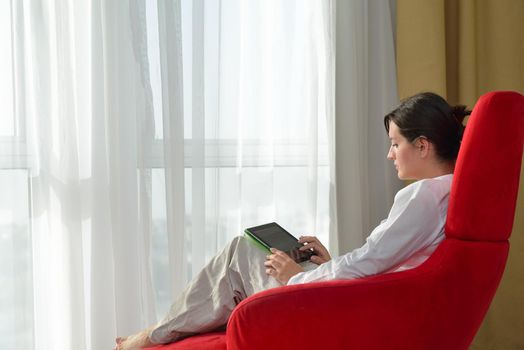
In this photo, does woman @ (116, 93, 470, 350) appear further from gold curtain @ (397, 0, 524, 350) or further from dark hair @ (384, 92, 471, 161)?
gold curtain @ (397, 0, 524, 350)

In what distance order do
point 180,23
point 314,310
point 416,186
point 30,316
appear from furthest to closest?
1. point 180,23
2. point 30,316
3. point 416,186
4. point 314,310

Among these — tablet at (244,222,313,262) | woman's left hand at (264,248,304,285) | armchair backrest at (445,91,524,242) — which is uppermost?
armchair backrest at (445,91,524,242)

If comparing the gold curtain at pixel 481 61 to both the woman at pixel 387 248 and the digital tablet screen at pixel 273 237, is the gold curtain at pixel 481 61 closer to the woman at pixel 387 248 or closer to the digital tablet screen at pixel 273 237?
the woman at pixel 387 248

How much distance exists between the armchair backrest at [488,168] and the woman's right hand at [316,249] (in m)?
0.51

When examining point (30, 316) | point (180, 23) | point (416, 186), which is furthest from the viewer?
point (180, 23)

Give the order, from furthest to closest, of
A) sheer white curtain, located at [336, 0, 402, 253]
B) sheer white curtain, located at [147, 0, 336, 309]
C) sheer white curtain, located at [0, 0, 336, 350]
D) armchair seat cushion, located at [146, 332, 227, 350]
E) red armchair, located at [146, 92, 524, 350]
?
sheer white curtain, located at [336, 0, 402, 253]
sheer white curtain, located at [147, 0, 336, 309]
sheer white curtain, located at [0, 0, 336, 350]
armchair seat cushion, located at [146, 332, 227, 350]
red armchair, located at [146, 92, 524, 350]

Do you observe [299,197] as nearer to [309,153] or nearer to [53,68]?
[309,153]

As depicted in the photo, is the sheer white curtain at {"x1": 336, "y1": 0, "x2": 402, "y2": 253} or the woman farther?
the sheer white curtain at {"x1": 336, "y1": 0, "x2": 402, "y2": 253}

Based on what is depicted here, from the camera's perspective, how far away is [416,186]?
1495 millimetres

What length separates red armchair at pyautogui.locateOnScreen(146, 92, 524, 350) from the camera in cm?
138

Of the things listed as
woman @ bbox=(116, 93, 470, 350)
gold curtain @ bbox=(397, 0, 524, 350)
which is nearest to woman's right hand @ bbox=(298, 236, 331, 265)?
woman @ bbox=(116, 93, 470, 350)

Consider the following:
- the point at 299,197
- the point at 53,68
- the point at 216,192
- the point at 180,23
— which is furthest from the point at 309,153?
the point at 53,68

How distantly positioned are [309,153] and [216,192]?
0.41 meters

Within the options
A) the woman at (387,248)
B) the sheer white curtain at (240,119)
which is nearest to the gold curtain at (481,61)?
the sheer white curtain at (240,119)
